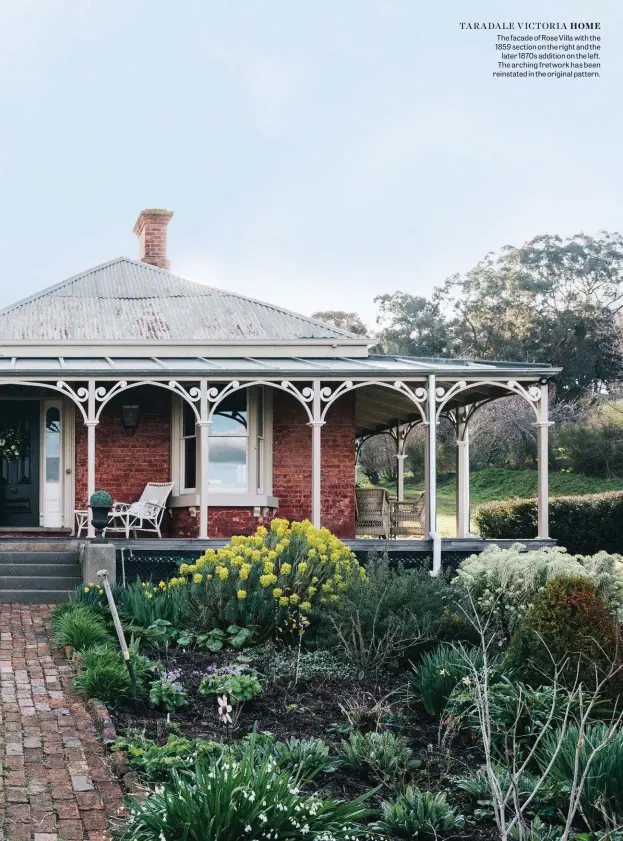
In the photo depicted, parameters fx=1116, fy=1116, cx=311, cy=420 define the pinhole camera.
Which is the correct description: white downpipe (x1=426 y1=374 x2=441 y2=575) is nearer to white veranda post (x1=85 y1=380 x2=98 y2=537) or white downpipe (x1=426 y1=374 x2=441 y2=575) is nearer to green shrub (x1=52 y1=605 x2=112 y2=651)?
white veranda post (x1=85 y1=380 x2=98 y2=537)

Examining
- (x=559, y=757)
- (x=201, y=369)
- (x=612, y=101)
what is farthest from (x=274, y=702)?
(x=612, y=101)

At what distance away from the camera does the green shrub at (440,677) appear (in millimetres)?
8039

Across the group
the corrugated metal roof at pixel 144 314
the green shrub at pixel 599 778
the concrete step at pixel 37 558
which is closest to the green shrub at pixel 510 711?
the green shrub at pixel 599 778

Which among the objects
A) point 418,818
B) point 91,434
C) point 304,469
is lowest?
point 418,818

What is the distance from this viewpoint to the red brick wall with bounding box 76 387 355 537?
1728 cm

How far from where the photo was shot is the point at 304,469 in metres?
17.4

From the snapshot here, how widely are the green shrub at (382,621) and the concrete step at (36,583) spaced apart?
13.8 feet

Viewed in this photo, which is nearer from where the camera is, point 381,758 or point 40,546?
point 381,758

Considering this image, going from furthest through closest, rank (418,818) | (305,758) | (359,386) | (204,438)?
(359,386), (204,438), (305,758), (418,818)

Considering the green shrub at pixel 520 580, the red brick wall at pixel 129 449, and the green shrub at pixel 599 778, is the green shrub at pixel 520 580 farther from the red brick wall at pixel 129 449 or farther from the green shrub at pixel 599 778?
the red brick wall at pixel 129 449

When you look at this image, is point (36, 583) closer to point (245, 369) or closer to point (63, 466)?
point (245, 369)

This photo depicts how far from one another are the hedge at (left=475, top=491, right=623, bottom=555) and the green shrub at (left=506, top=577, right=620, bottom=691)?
1609 centimetres

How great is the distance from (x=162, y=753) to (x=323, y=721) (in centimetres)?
152

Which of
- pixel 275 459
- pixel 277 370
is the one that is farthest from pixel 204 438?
pixel 275 459
